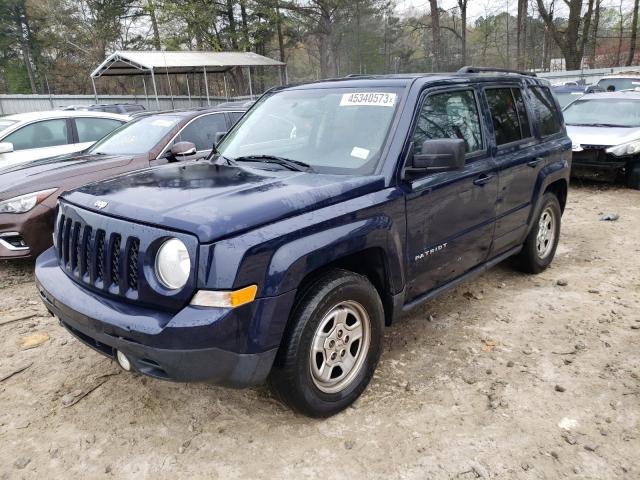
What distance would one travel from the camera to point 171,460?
103 inches

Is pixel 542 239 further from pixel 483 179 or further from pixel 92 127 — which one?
pixel 92 127

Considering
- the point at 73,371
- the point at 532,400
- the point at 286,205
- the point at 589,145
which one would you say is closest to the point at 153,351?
the point at 286,205

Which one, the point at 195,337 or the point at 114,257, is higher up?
the point at 114,257

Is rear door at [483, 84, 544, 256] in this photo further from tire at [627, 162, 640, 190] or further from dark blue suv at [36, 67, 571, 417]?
tire at [627, 162, 640, 190]

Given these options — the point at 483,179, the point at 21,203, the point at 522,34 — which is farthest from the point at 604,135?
the point at 522,34

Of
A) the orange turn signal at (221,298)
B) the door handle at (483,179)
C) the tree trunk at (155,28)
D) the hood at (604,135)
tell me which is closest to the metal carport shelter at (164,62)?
the tree trunk at (155,28)

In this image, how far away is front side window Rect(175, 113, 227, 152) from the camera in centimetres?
617

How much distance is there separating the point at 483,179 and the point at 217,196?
2.05 m

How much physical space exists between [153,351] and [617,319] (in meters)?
3.60

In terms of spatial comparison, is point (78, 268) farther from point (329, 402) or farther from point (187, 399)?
point (329, 402)

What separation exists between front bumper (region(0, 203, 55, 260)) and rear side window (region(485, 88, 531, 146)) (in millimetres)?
4148

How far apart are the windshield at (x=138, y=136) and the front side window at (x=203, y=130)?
6.9 inches

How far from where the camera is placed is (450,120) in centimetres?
361

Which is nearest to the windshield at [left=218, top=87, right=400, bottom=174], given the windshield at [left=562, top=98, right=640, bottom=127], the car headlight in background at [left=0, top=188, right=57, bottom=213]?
the car headlight in background at [left=0, top=188, right=57, bottom=213]
